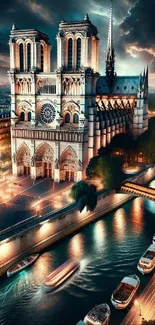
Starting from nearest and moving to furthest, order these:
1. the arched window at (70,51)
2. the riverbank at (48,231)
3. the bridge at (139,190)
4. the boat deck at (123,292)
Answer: the boat deck at (123,292) → the riverbank at (48,231) → the bridge at (139,190) → the arched window at (70,51)

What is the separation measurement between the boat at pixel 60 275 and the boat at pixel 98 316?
6.07 meters

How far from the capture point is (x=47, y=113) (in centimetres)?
6209

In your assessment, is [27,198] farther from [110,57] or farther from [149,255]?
[110,57]

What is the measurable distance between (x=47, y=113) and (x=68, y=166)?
32.7 ft

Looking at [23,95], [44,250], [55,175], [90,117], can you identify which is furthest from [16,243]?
[23,95]

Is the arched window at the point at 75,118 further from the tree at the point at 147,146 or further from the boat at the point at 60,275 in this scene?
the boat at the point at 60,275

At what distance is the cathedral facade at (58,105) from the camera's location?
5831 cm

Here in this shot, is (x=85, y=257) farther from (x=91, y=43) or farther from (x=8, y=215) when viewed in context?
(x=91, y=43)

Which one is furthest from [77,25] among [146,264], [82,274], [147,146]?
[82,274]

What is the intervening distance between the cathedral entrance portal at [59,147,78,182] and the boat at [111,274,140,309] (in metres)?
27.1

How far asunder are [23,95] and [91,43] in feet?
48.3

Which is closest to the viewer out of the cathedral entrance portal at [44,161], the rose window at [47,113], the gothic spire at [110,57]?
the rose window at [47,113]

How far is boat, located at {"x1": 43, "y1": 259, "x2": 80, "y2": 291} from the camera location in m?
35.9

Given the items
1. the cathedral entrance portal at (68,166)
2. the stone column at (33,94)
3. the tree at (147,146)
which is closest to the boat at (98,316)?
the cathedral entrance portal at (68,166)
